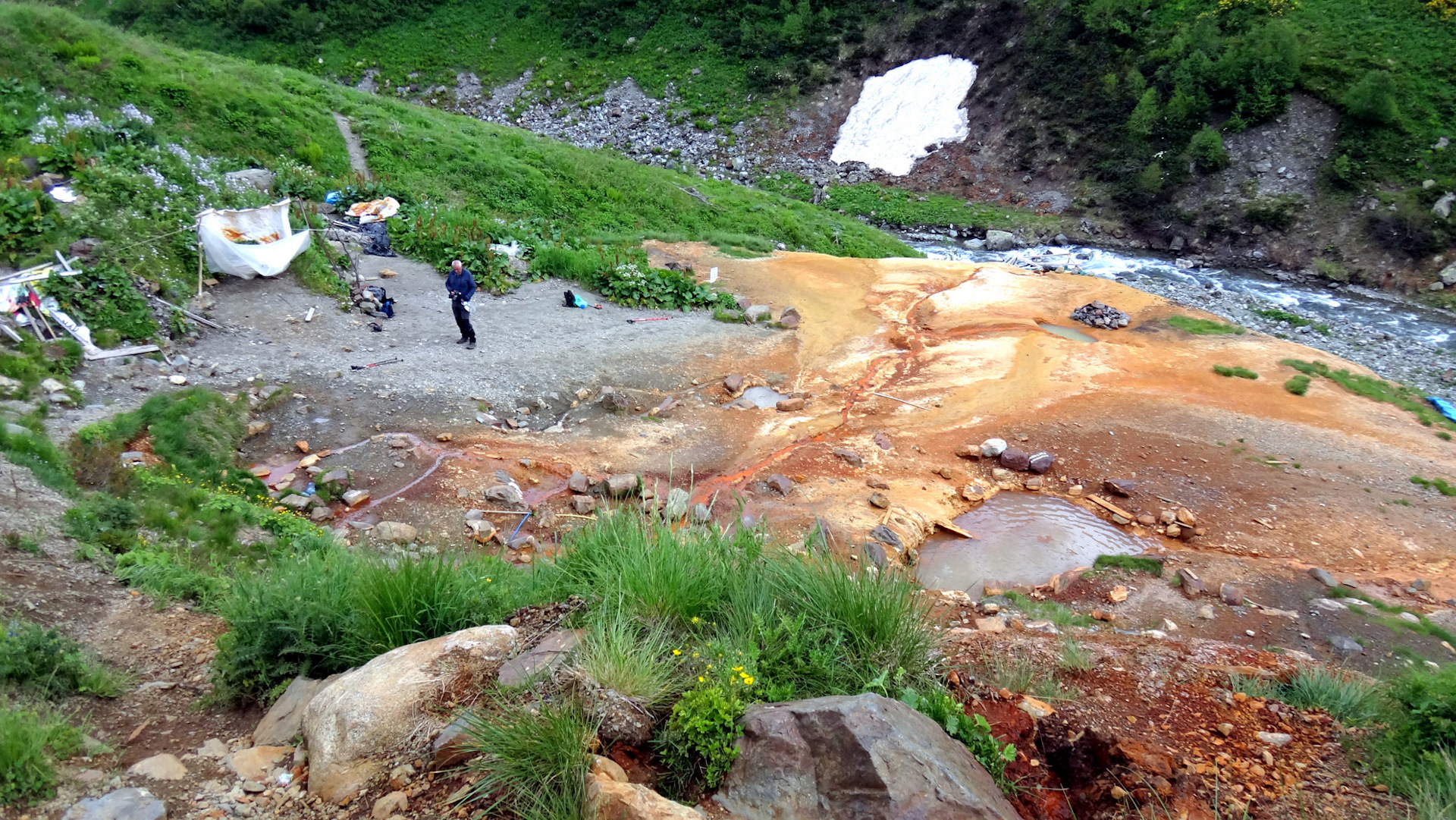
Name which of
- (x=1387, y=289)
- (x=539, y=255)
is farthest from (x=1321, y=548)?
(x=1387, y=289)

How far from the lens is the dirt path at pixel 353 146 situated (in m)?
19.6

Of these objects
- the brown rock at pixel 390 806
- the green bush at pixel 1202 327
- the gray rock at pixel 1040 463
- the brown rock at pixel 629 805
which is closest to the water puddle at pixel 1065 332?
the green bush at pixel 1202 327

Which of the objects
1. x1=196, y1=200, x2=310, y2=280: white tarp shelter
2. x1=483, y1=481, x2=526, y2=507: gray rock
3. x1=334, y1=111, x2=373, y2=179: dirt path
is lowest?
x1=483, y1=481, x2=526, y2=507: gray rock

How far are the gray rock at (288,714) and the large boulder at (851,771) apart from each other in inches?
92.6

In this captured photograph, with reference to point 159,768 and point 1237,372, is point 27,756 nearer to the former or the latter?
point 159,768

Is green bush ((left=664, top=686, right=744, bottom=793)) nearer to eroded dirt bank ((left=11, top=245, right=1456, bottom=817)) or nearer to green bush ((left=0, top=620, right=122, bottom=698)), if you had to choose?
eroded dirt bank ((left=11, top=245, right=1456, bottom=817))

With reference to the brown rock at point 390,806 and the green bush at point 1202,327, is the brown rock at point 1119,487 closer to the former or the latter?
the green bush at point 1202,327

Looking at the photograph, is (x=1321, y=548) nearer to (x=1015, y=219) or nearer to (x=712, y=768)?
(x=712, y=768)

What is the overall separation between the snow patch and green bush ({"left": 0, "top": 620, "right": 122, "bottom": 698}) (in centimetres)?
3347

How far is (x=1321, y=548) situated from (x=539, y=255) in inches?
622

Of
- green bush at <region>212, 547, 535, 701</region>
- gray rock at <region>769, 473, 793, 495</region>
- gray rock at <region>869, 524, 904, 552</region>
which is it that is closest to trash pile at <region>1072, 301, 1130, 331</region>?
gray rock at <region>769, 473, 793, 495</region>

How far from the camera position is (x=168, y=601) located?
5.58 meters

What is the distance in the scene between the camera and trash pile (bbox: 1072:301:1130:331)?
57.7ft

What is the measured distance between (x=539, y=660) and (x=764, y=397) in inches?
406
